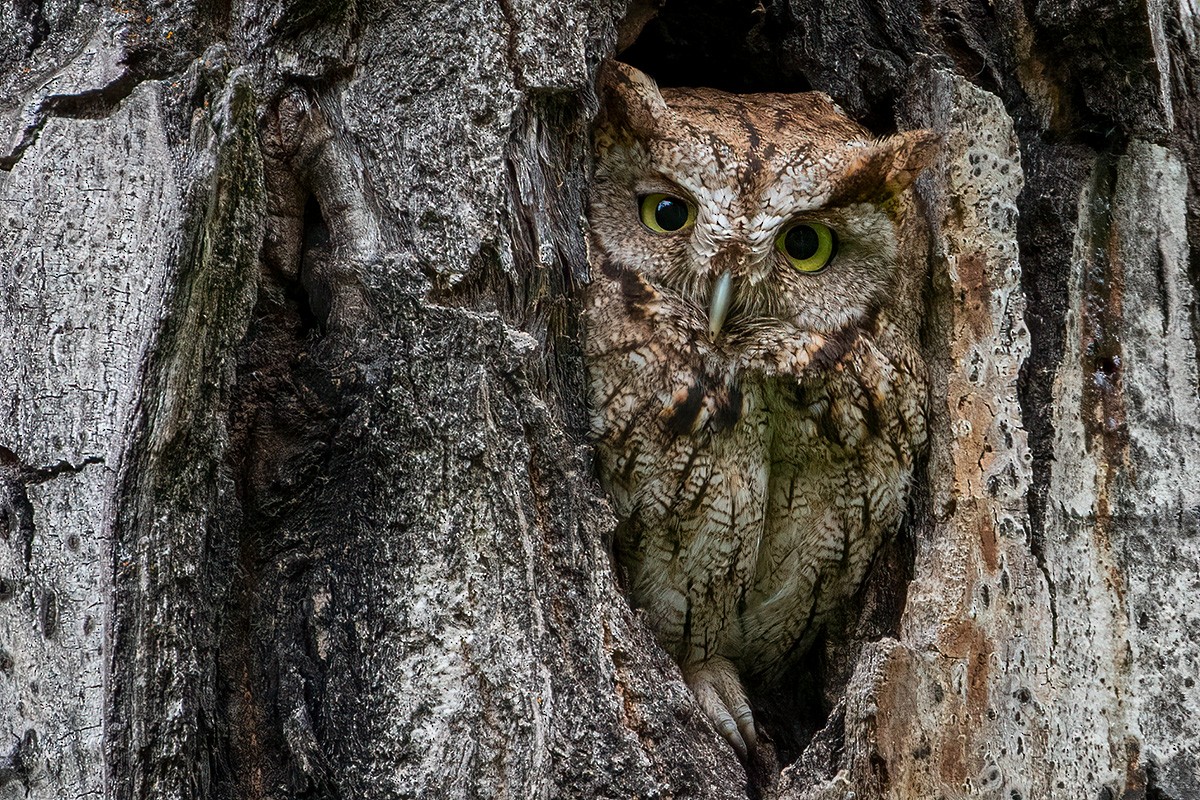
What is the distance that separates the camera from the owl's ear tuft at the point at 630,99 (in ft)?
6.18

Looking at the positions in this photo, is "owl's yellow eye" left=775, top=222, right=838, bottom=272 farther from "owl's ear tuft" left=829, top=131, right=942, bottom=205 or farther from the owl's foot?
the owl's foot

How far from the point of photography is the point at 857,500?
1.99 m

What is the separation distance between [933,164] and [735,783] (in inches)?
44.0

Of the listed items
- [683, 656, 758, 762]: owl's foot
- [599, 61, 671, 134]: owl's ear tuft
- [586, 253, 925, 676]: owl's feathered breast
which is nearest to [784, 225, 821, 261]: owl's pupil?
[586, 253, 925, 676]: owl's feathered breast

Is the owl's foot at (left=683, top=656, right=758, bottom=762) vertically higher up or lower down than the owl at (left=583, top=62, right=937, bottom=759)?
lower down

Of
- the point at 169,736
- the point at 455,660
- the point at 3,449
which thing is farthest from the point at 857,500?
the point at 3,449

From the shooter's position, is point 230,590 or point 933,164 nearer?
point 230,590

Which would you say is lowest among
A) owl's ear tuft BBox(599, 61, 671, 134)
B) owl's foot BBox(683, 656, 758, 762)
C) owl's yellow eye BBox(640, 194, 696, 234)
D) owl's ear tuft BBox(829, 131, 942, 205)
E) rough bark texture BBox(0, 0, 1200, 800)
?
owl's foot BBox(683, 656, 758, 762)

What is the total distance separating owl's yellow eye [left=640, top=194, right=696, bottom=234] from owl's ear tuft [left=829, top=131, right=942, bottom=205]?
254 millimetres

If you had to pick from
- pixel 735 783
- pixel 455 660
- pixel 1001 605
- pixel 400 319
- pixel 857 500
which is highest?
pixel 400 319

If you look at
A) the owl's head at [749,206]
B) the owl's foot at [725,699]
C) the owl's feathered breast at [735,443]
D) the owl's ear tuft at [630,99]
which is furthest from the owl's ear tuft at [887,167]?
the owl's foot at [725,699]

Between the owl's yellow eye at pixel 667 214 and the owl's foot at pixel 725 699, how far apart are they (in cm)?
85

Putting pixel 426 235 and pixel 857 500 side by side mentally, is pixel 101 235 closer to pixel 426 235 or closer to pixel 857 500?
pixel 426 235

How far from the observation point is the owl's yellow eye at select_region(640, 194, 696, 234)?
1943mm
